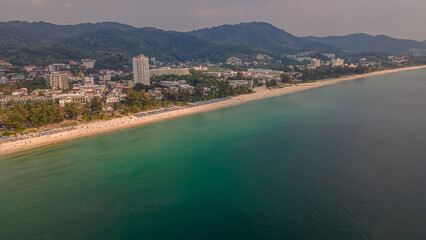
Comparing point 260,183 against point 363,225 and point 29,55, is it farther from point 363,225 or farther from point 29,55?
point 29,55

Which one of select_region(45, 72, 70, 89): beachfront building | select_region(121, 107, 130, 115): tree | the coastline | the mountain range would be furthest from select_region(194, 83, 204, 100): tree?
the mountain range

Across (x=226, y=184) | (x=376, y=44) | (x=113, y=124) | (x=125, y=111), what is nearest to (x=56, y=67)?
(x=125, y=111)

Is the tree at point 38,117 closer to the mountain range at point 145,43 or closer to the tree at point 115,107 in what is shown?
the tree at point 115,107

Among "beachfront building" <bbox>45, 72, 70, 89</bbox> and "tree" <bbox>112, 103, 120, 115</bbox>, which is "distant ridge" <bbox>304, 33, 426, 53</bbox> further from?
"tree" <bbox>112, 103, 120, 115</bbox>

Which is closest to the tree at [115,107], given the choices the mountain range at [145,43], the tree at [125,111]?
the tree at [125,111]

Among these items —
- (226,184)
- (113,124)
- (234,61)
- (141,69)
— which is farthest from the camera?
(234,61)

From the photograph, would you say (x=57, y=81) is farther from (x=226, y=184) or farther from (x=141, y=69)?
(x=226, y=184)
